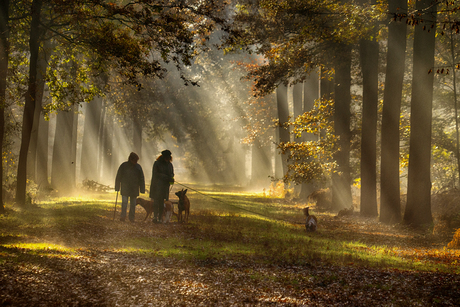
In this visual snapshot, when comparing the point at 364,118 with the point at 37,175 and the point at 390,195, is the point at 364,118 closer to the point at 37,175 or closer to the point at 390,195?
the point at 390,195

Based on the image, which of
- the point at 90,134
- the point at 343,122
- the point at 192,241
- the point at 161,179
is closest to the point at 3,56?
the point at 161,179

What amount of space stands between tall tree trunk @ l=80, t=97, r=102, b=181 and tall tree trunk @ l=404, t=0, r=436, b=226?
81.7ft

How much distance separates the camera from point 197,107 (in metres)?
41.2

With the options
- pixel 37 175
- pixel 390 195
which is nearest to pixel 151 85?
pixel 37 175

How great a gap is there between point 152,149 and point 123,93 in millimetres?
42121

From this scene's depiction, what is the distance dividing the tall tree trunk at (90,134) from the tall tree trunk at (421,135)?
980 inches

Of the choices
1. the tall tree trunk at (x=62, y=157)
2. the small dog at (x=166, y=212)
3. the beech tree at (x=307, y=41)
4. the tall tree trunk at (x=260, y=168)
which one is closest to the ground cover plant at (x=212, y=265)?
the small dog at (x=166, y=212)

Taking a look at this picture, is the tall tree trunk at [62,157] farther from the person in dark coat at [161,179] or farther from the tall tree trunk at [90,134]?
the person in dark coat at [161,179]

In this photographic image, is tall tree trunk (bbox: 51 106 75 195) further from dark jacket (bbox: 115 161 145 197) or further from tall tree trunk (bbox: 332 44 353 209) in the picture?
tall tree trunk (bbox: 332 44 353 209)

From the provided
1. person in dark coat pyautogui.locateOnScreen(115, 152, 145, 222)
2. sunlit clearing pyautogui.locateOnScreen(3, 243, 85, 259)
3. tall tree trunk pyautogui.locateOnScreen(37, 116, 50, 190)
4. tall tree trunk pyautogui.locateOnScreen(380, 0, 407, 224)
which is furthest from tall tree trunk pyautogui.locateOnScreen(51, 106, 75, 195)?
tall tree trunk pyautogui.locateOnScreen(380, 0, 407, 224)

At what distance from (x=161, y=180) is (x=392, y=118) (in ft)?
27.8

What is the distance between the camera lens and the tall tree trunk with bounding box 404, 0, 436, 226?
13.0 meters

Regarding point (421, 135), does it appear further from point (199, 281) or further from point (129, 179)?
point (199, 281)

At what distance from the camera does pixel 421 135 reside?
13.1 m
